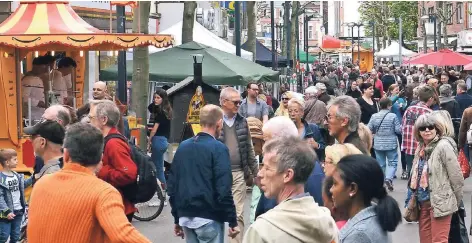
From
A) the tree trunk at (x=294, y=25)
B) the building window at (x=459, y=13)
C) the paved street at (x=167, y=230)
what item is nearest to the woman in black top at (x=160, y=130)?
the paved street at (x=167, y=230)

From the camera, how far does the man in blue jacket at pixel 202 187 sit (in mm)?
8344

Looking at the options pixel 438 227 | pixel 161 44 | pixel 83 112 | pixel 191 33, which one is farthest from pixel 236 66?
pixel 438 227

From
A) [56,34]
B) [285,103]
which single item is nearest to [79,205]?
[56,34]

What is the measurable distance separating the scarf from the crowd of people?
0.01m

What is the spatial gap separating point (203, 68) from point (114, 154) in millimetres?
12508

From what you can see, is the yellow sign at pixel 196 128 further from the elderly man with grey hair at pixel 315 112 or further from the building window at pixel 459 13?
the building window at pixel 459 13

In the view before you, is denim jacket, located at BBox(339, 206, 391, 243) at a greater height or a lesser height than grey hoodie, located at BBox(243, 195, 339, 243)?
lesser

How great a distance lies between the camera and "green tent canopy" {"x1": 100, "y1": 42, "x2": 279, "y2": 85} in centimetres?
1969

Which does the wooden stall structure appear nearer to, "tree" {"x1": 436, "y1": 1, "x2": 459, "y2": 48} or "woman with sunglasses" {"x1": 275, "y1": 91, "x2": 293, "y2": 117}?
"woman with sunglasses" {"x1": 275, "y1": 91, "x2": 293, "y2": 117}

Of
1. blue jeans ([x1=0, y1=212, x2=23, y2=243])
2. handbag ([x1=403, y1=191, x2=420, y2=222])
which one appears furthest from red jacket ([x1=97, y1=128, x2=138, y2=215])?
blue jeans ([x1=0, y1=212, x2=23, y2=243])

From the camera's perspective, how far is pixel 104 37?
44.3 ft

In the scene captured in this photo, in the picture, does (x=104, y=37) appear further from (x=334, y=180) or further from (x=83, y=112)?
(x=334, y=180)

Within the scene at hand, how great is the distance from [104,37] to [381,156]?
5254 mm

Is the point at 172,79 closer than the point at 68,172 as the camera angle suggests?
No
